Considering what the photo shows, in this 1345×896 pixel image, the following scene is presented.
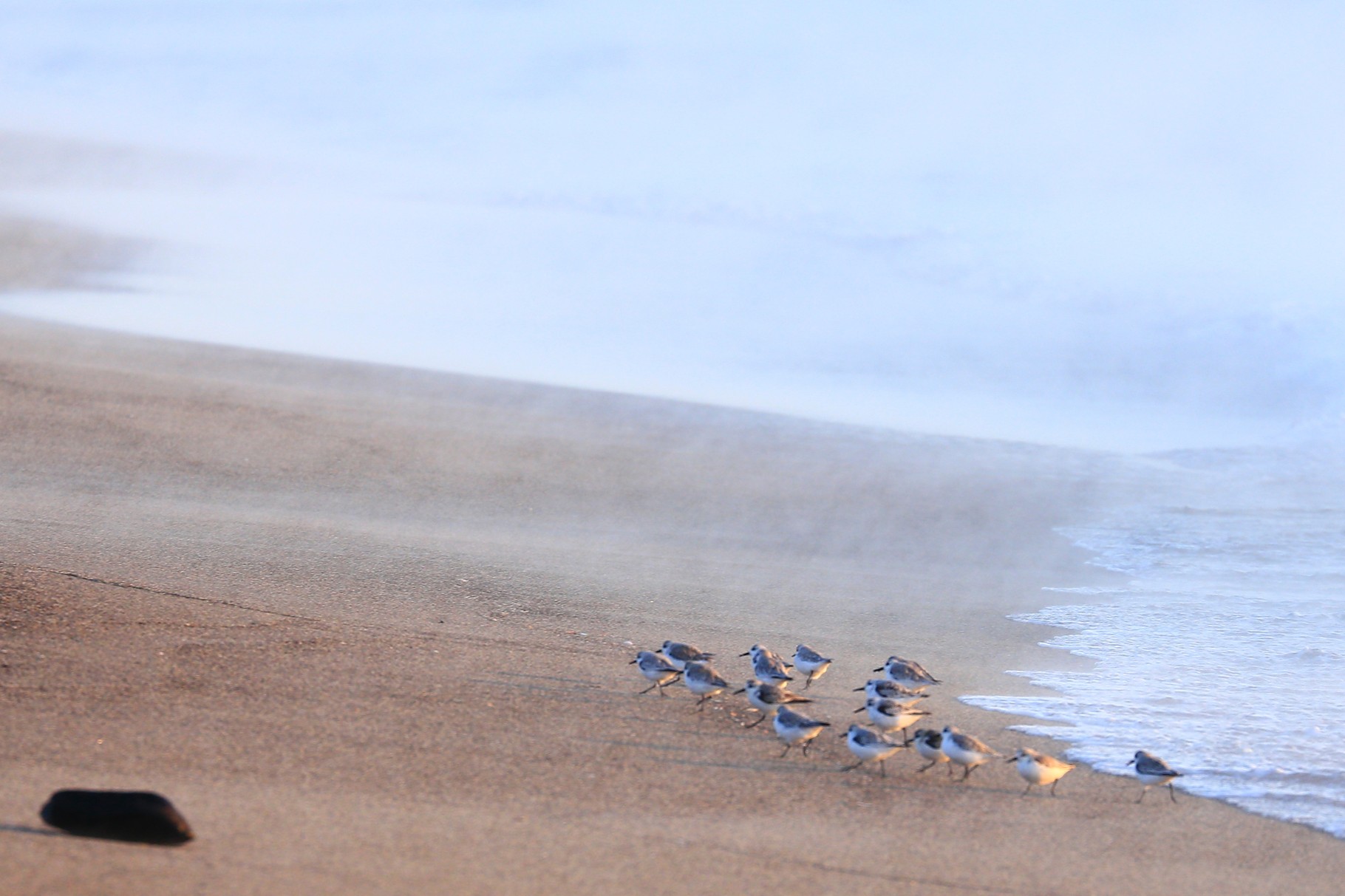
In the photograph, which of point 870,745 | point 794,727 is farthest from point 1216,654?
point 794,727

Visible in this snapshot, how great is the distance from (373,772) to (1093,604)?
6767mm

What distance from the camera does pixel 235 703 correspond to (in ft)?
22.4

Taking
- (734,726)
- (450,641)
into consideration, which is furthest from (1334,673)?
(450,641)

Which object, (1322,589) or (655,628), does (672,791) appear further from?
(1322,589)

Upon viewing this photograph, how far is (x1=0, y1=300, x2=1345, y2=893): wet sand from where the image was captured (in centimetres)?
555

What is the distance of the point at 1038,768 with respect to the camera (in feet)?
21.6

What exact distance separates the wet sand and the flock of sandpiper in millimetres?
129

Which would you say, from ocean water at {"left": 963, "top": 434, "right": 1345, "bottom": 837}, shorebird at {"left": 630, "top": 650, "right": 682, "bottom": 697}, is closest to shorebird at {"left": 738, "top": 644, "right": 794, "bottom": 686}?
shorebird at {"left": 630, "top": 650, "right": 682, "bottom": 697}

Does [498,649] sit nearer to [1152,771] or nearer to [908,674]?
[908,674]

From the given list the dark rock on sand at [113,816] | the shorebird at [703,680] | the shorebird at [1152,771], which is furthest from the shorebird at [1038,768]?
the dark rock on sand at [113,816]

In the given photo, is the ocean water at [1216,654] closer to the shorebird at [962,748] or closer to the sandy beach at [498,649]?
the sandy beach at [498,649]

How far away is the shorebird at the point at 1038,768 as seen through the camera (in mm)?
6598

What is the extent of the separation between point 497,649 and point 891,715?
8.57 ft

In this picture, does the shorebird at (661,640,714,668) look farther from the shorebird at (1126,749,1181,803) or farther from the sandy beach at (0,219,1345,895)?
the shorebird at (1126,749,1181,803)
